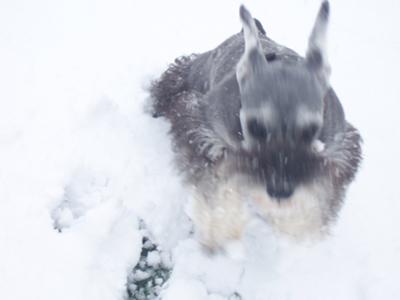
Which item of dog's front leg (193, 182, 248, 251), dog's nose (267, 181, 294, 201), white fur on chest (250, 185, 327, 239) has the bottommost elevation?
dog's nose (267, 181, 294, 201)

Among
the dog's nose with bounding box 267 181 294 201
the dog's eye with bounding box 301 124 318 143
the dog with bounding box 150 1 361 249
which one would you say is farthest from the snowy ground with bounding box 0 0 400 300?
the dog's eye with bounding box 301 124 318 143

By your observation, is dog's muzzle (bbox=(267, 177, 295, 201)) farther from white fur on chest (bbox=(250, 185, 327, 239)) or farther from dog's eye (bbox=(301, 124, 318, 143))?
dog's eye (bbox=(301, 124, 318, 143))

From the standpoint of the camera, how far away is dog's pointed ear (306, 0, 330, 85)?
3.10 m

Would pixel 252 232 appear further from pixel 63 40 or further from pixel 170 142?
pixel 63 40

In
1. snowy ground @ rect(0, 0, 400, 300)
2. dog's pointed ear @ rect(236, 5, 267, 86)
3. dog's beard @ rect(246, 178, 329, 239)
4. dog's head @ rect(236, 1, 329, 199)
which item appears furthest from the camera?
snowy ground @ rect(0, 0, 400, 300)

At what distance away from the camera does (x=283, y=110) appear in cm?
276

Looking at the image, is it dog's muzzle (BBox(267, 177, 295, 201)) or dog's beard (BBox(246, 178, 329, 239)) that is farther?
dog's beard (BBox(246, 178, 329, 239))

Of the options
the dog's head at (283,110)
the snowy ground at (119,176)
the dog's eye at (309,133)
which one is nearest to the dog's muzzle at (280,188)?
the dog's head at (283,110)

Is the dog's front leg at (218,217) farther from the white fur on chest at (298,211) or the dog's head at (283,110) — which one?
the dog's head at (283,110)

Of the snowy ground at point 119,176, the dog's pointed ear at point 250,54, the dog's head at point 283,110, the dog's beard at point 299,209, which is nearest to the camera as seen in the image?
the dog's head at point 283,110

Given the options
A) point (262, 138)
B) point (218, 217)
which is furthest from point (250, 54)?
point (218, 217)

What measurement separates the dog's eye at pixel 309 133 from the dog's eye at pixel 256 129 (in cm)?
21

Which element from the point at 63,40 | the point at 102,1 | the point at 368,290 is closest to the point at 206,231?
the point at 368,290

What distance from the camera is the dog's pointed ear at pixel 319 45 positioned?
10.2 ft
